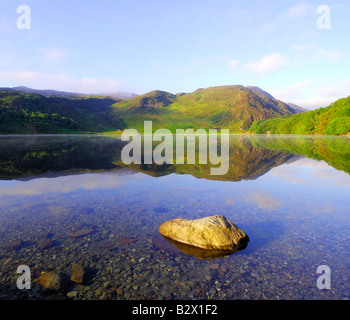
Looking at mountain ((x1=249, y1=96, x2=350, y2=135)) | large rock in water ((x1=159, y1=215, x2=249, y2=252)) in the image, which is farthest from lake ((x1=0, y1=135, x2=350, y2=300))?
mountain ((x1=249, y1=96, x2=350, y2=135))

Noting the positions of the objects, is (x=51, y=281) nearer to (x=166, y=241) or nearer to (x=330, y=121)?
(x=166, y=241)

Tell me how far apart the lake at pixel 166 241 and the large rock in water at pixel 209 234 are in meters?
0.56

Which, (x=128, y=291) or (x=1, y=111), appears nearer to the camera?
(x=128, y=291)

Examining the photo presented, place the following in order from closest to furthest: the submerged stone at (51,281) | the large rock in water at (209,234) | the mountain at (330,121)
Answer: the submerged stone at (51,281)
the large rock in water at (209,234)
the mountain at (330,121)

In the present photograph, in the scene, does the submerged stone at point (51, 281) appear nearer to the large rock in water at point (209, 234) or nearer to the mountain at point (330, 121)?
the large rock in water at point (209, 234)

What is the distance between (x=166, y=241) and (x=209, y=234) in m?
2.23

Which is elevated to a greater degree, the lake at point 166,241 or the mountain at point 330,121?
the mountain at point 330,121

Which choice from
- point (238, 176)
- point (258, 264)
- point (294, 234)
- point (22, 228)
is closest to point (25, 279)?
point (22, 228)

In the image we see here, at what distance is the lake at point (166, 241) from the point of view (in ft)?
25.3

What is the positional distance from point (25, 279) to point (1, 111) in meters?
215

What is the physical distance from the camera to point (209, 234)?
427 inches

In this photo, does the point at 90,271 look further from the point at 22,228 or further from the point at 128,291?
the point at 22,228

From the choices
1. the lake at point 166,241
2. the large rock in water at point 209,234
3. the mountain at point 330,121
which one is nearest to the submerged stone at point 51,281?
the lake at point 166,241
